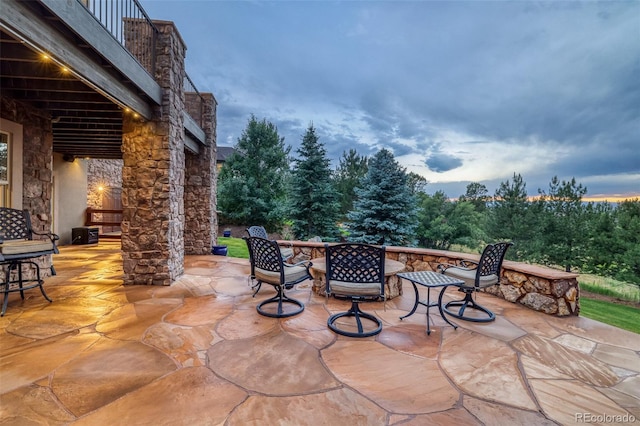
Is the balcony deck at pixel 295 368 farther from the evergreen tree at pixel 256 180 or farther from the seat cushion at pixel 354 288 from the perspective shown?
the evergreen tree at pixel 256 180

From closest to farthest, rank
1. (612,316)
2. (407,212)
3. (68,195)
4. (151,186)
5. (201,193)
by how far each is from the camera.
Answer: (151,186) < (612,316) < (201,193) < (68,195) < (407,212)

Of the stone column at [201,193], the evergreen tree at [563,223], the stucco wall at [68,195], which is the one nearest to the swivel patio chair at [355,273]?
the stone column at [201,193]

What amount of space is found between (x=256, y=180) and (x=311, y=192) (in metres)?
4.83

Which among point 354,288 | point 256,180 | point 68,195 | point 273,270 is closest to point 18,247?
point 273,270

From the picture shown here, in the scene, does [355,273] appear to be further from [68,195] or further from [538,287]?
[68,195]

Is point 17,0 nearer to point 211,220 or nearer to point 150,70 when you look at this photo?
point 150,70

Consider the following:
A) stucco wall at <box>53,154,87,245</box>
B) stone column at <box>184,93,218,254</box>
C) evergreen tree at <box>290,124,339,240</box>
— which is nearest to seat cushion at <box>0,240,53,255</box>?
stone column at <box>184,93,218,254</box>

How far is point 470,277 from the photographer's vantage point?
3117mm

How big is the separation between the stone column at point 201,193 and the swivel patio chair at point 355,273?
19.2ft

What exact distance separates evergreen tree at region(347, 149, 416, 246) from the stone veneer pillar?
5.63 meters

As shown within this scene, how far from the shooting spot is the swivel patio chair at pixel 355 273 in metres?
2.62

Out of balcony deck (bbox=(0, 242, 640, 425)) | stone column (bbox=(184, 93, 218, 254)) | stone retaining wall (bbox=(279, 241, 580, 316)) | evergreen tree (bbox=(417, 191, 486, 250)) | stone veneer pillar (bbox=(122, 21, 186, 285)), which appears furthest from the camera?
evergreen tree (bbox=(417, 191, 486, 250))

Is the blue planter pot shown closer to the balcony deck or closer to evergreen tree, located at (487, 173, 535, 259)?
the balcony deck

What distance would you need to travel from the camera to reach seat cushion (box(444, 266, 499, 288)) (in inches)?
121
